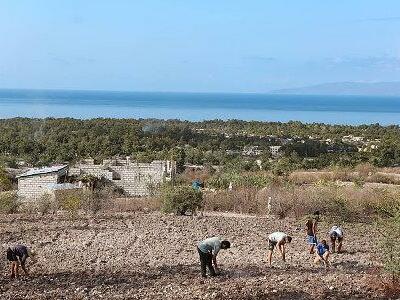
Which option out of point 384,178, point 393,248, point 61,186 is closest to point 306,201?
point 393,248

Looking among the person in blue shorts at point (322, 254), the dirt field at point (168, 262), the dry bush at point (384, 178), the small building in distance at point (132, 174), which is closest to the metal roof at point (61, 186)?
the small building in distance at point (132, 174)

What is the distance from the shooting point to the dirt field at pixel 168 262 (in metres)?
11.7

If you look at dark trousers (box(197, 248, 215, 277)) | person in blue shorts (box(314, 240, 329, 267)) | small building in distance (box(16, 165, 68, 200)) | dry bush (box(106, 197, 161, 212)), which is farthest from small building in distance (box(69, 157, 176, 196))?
dark trousers (box(197, 248, 215, 277))

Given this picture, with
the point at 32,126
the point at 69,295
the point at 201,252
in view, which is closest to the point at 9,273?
the point at 69,295

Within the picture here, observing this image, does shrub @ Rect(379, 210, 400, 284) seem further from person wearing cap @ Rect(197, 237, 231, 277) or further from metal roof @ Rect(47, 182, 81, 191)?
metal roof @ Rect(47, 182, 81, 191)

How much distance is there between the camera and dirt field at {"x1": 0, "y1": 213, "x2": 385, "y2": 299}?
38.4ft

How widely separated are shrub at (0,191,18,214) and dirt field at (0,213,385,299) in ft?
4.27

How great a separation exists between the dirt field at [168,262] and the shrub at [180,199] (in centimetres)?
88

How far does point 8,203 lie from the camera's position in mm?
23953

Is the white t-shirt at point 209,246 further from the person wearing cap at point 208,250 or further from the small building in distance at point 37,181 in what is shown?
the small building in distance at point 37,181

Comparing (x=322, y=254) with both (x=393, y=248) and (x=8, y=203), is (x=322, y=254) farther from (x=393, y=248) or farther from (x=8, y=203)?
(x=8, y=203)

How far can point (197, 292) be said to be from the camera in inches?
454

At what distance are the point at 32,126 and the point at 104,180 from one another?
130 feet

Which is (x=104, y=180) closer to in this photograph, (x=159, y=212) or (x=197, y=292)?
(x=159, y=212)
